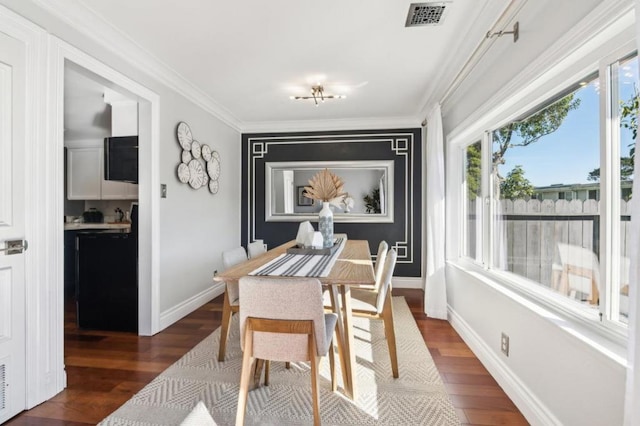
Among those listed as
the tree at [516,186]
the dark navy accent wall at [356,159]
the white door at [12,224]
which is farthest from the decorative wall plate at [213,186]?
the tree at [516,186]

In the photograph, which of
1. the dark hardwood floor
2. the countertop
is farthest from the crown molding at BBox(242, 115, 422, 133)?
the dark hardwood floor

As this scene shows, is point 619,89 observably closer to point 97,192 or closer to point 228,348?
point 228,348

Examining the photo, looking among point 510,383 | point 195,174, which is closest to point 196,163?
point 195,174

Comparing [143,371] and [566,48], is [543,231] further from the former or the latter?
[143,371]

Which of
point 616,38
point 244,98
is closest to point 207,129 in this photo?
point 244,98

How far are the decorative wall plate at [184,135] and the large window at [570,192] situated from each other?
2.79 metres

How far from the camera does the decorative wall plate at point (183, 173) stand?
10.2 feet

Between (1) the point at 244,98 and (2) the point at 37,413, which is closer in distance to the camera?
(2) the point at 37,413

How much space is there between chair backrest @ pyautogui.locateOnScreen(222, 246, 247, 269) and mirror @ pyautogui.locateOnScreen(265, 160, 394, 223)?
219cm

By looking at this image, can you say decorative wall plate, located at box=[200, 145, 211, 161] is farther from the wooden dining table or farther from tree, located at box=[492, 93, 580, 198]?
tree, located at box=[492, 93, 580, 198]

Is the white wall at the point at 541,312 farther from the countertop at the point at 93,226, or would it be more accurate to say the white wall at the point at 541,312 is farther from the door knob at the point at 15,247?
the countertop at the point at 93,226

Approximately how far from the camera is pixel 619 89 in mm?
1271

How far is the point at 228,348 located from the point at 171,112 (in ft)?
7.26

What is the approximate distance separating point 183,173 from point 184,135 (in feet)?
1.29
